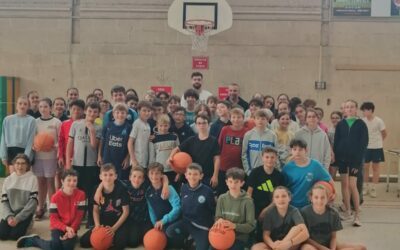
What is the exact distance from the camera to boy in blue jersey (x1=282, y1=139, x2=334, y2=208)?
4.58 metres

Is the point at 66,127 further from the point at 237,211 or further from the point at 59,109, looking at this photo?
the point at 237,211

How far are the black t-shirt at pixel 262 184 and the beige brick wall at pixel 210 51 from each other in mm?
4953

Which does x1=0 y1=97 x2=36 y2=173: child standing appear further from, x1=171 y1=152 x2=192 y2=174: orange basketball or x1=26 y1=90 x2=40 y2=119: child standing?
x1=171 y1=152 x2=192 y2=174: orange basketball

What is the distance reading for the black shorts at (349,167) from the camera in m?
5.56

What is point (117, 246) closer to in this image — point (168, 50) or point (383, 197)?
point (383, 197)

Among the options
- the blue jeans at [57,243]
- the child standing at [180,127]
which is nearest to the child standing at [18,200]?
the blue jeans at [57,243]

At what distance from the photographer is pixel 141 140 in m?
4.98

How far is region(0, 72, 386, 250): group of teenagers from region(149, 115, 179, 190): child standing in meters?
0.01

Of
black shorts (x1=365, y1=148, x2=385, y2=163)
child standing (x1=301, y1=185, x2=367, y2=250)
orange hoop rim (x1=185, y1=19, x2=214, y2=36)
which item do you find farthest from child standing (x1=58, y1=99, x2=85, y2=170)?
black shorts (x1=365, y1=148, x2=385, y2=163)

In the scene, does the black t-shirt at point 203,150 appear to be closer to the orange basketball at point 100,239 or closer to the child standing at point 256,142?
the child standing at point 256,142

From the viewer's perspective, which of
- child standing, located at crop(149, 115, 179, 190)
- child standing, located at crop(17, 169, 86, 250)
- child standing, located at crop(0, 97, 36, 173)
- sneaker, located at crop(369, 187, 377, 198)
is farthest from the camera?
sneaker, located at crop(369, 187, 377, 198)

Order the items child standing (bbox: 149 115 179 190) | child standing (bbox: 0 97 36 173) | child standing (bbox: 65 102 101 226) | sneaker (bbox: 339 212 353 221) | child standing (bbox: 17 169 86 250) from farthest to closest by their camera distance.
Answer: sneaker (bbox: 339 212 353 221)
child standing (bbox: 0 97 36 173)
child standing (bbox: 65 102 101 226)
child standing (bbox: 149 115 179 190)
child standing (bbox: 17 169 86 250)

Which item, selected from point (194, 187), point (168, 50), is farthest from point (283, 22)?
point (194, 187)

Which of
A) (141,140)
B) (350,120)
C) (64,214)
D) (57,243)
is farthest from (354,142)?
(57,243)
